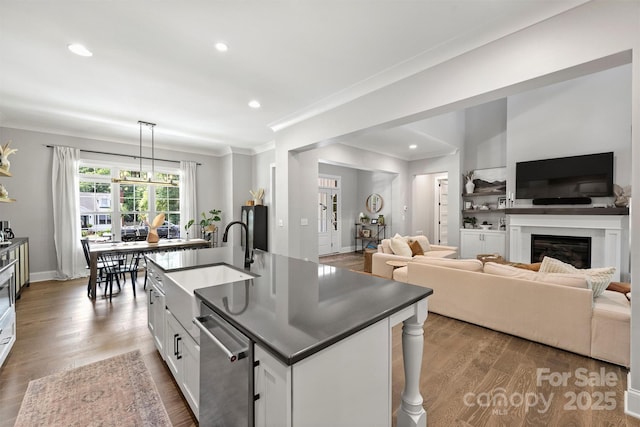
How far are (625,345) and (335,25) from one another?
137 inches

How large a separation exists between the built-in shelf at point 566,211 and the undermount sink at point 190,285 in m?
5.69

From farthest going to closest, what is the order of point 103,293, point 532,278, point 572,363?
point 103,293, point 532,278, point 572,363

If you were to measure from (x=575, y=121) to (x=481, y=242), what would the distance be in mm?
2862

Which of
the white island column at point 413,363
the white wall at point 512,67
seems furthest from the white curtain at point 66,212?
the white island column at point 413,363

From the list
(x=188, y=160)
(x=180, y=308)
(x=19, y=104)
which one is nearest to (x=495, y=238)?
(x=180, y=308)

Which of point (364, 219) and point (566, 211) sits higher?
point (566, 211)

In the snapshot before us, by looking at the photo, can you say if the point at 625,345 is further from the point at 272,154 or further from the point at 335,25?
the point at 272,154

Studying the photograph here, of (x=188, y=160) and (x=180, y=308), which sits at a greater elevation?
(x=188, y=160)

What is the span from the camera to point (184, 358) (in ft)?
5.68

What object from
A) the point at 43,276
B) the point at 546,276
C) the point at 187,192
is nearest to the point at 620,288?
the point at 546,276

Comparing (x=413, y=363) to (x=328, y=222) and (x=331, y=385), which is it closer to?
(x=331, y=385)

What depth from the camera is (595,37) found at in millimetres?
1859

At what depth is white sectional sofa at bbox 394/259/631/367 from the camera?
233 cm

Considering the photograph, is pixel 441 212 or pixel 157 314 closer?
pixel 157 314
